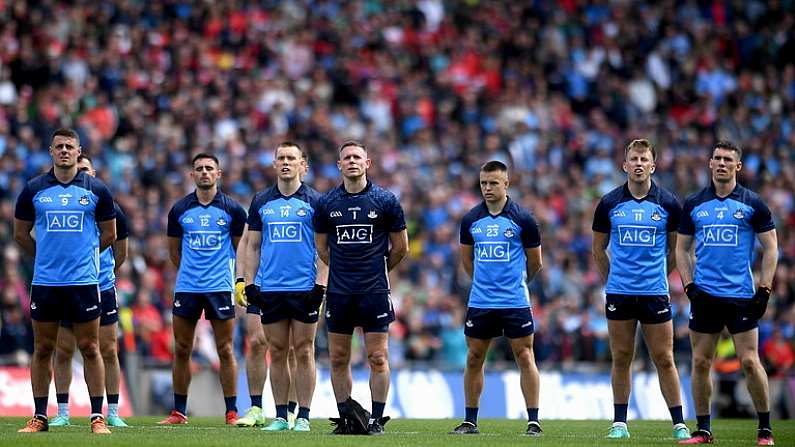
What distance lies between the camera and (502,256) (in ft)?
52.3

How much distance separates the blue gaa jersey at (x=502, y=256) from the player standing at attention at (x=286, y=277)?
177cm

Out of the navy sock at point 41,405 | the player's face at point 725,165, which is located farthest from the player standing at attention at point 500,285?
the navy sock at point 41,405

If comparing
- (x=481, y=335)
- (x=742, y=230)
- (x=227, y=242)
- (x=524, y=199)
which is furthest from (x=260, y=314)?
(x=524, y=199)

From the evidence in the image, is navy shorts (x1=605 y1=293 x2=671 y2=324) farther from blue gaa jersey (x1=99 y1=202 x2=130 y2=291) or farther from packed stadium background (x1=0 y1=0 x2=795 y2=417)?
packed stadium background (x1=0 y1=0 x2=795 y2=417)

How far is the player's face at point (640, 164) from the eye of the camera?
50.1ft

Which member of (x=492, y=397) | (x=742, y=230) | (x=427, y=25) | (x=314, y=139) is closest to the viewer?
(x=742, y=230)

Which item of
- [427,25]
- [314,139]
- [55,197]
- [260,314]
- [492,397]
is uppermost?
[427,25]

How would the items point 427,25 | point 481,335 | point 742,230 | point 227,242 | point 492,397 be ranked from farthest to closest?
point 427,25 → point 492,397 → point 227,242 → point 481,335 → point 742,230

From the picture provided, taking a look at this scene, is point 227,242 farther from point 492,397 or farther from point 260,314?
point 492,397

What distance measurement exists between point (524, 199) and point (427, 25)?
615cm

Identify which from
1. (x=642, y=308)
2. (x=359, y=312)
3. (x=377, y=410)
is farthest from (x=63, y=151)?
(x=642, y=308)

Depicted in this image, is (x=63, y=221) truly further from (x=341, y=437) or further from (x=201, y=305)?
(x=341, y=437)

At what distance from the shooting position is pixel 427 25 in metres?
34.2

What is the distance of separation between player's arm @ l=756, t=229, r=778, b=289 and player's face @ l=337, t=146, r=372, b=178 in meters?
4.12
